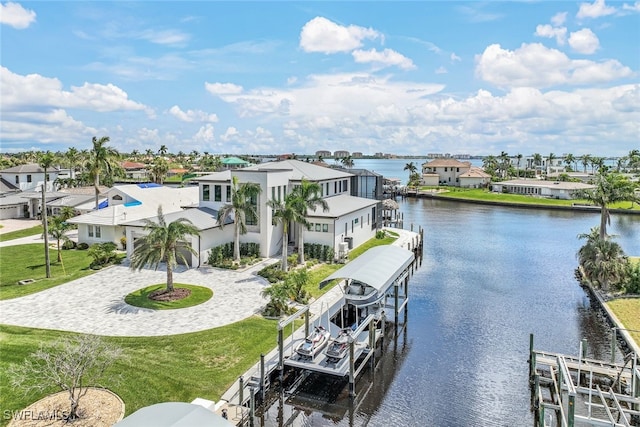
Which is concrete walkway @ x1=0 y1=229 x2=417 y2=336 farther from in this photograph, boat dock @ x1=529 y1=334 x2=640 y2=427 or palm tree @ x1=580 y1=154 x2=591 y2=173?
palm tree @ x1=580 y1=154 x2=591 y2=173

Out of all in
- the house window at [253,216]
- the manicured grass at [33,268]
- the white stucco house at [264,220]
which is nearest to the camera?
the manicured grass at [33,268]

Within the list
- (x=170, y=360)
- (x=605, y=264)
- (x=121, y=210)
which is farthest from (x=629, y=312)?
(x=121, y=210)

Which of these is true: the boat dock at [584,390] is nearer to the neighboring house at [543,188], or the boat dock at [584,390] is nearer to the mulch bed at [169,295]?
the mulch bed at [169,295]

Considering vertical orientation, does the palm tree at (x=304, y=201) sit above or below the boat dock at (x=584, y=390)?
above

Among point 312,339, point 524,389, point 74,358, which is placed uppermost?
point 74,358

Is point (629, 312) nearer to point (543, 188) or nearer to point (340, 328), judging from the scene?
point (340, 328)

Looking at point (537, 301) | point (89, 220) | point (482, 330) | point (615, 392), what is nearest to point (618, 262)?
point (537, 301)

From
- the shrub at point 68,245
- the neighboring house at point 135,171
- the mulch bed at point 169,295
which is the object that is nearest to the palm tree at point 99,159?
the shrub at point 68,245

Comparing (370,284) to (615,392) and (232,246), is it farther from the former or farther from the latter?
(232,246)
